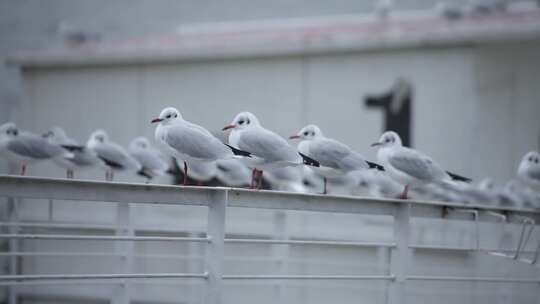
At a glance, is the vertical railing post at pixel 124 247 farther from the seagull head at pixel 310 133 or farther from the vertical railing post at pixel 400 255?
the vertical railing post at pixel 400 255

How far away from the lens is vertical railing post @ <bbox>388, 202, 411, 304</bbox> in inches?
235

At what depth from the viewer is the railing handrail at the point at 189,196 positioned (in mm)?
4910

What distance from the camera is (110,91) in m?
15.8

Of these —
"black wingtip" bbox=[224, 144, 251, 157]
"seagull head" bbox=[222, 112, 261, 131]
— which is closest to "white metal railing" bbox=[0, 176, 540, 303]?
"black wingtip" bbox=[224, 144, 251, 157]

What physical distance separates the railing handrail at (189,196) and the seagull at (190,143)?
95 centimetres

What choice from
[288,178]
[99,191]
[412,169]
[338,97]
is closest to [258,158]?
[412,169]

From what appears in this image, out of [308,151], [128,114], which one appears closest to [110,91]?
[128,114]

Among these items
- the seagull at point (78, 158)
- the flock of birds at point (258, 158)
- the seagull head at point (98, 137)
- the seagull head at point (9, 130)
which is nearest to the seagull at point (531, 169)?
the flock of birds at point (258, 158)

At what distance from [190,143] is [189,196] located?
4.28 feet

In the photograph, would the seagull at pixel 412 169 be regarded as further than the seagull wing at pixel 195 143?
Yes

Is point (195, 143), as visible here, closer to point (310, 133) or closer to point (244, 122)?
point (244, 122)

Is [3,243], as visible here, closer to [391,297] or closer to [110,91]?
[110,91]

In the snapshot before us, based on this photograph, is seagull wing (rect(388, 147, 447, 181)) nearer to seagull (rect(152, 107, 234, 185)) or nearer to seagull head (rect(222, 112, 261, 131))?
seagull head (rect(222, 112, 261, 131))

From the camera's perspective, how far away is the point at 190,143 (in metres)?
6.62
